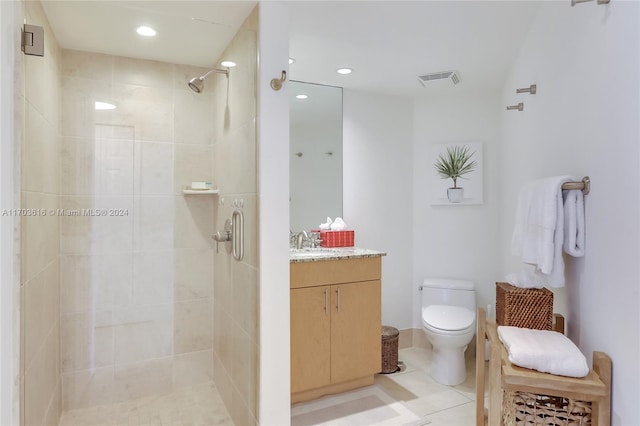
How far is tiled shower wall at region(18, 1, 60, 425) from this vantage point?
56.7 inches

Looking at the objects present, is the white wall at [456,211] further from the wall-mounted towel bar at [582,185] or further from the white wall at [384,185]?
the wall-mounted towel bar at [582,185]

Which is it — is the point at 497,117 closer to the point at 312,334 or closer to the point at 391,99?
the point at 391,99

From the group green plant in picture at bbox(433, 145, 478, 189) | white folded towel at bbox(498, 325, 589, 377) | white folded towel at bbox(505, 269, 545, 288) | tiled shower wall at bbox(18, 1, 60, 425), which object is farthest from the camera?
green plant in picture at bbox(433, 145, 478, 189)

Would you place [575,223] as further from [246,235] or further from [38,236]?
[38,236]

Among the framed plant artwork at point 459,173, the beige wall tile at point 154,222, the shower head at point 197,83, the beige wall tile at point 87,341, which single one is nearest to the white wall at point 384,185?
the framed plant artwork at point 459,173

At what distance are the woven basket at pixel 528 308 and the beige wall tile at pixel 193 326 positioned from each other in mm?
1713

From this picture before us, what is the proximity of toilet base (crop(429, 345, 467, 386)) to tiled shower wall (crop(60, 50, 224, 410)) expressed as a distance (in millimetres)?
1618

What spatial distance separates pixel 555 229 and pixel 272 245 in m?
1.24

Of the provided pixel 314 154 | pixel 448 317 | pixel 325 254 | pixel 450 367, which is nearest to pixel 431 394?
pixel 450 367

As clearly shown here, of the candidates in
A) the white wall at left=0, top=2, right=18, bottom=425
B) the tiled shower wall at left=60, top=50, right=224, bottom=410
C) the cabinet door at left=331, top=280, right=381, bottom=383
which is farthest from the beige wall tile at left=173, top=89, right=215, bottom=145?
the cabinet door at left=331, top=280, right=381, bottom=383

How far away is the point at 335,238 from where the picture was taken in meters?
3.00

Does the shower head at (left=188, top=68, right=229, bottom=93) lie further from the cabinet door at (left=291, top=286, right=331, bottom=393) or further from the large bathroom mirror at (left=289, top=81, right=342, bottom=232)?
the cabinet door at (left=291, top=286, right=331, bottom=393)

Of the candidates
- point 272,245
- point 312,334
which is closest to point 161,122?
point 272,245

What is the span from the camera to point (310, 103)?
10.3ft
